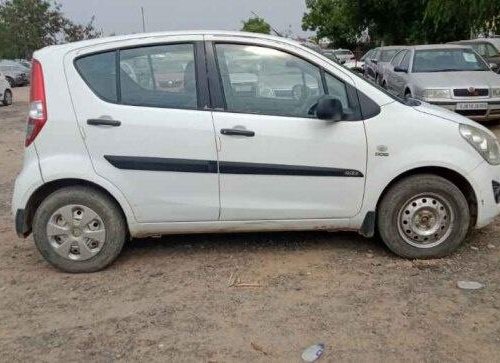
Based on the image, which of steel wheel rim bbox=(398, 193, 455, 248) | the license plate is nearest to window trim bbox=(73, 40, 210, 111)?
steel wheel rim bbox=(398, 193, 455, 248)

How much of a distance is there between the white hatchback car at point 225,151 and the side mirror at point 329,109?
1 cm

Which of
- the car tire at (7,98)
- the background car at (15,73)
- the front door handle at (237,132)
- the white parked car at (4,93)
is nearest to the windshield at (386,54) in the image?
the white parked car at (4,93)

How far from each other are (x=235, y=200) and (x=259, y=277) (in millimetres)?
601

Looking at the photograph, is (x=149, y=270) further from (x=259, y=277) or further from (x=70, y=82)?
(x=70, y=82)

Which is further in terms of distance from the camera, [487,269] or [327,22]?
[327,22]

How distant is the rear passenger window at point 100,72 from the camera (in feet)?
13.8

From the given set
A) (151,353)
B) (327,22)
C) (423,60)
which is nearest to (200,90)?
(151,353)

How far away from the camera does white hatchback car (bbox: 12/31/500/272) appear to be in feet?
13.6

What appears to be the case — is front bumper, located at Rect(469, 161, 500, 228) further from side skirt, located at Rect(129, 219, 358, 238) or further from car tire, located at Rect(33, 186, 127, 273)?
car tire, located at Rect(33, 186, 127, 273)

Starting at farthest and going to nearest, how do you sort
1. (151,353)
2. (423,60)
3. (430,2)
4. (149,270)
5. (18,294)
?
(430,2), (423,60), (149,270), (18,294), (151,353)

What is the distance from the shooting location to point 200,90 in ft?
13.8

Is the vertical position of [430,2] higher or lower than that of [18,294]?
higher

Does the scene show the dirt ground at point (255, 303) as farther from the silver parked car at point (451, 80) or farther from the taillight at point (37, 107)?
the silver parked car at point (451, 80)

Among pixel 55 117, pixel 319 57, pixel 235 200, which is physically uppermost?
pixel 319 57
